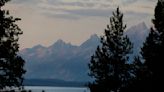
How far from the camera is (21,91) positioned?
28.6m

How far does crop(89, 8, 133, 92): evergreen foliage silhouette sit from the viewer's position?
51406 mm

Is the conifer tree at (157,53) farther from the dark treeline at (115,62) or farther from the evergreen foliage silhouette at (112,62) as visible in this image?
the evergreen foliage silhouette at (112,62)

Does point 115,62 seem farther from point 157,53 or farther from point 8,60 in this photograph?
point 8,60

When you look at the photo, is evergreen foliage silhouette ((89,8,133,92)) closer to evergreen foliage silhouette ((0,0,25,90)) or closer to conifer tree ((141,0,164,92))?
conifer tree ((141,0,164,92))

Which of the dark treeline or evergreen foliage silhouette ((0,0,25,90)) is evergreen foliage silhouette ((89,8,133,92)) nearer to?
the dark treeline

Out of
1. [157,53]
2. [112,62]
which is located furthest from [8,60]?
[112,62]

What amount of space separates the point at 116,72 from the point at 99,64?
2103mm

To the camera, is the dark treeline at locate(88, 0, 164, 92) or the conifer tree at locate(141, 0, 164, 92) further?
the dark treeline at locate(88, 0, 164, 92)

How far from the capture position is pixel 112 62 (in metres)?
52.6

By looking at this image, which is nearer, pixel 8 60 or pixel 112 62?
pixel 8 60

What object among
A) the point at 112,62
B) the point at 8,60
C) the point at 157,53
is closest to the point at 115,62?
the point at 112,62

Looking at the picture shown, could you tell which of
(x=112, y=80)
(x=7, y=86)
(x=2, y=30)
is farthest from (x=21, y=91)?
(x=112, y=80)

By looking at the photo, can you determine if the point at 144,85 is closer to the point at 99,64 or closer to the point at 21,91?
the point at 21,91

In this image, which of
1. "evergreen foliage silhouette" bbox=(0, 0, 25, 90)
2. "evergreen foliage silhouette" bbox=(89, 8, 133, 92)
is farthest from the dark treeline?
"evergreen foliage silhouette" bbox=(0, 0, 25, 90)
